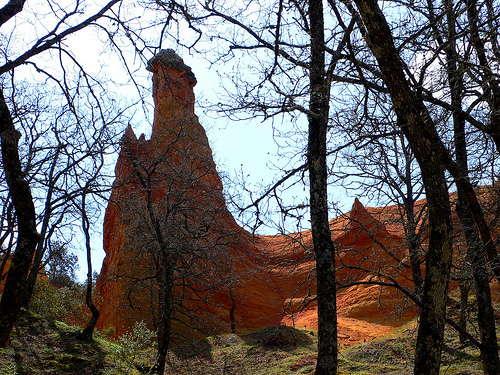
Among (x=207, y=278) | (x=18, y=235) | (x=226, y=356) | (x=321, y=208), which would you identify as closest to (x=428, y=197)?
(x=321, y=208)

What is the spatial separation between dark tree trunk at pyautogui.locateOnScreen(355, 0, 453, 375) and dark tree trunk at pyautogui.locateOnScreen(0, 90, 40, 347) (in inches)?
167

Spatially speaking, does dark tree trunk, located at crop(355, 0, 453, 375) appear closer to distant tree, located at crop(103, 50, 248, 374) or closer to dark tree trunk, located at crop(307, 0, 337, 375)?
dark tree trunk, located at crop(307, 0, 337, 375)

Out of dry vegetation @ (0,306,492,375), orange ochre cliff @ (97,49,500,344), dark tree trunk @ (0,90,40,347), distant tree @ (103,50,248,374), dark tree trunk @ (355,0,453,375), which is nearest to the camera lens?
dark tree trunk @ (355,0,453,375)

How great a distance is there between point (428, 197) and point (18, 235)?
4.57 meters

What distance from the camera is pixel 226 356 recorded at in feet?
46.9

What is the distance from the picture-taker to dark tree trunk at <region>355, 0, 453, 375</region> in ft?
11.1

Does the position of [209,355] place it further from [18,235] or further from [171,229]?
[18,235]

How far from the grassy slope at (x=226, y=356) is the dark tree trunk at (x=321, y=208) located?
1.78m

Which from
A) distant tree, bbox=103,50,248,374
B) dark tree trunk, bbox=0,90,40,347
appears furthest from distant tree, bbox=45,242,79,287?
dark tree trunk, bbox=0,90,40,347

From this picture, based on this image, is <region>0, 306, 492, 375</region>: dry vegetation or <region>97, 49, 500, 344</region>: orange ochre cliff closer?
<region>0, 306, 492, 375</region>: dry vegetation

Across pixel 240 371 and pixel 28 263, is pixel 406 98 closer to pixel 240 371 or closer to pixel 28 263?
pixel 28 263

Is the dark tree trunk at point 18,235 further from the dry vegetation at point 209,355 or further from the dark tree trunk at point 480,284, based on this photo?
the dark tree trunk at point 480,284

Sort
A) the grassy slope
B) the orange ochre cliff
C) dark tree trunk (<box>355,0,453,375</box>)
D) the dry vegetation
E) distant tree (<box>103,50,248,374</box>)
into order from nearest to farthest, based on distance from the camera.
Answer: dark tree trunk (<box>355,0,453,375</box>)
the dry vegetation
the grassy slope
distant tree (<box>103,50,248,374</box>)
the orange ochre cliff

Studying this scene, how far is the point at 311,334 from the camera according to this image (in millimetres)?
16562
